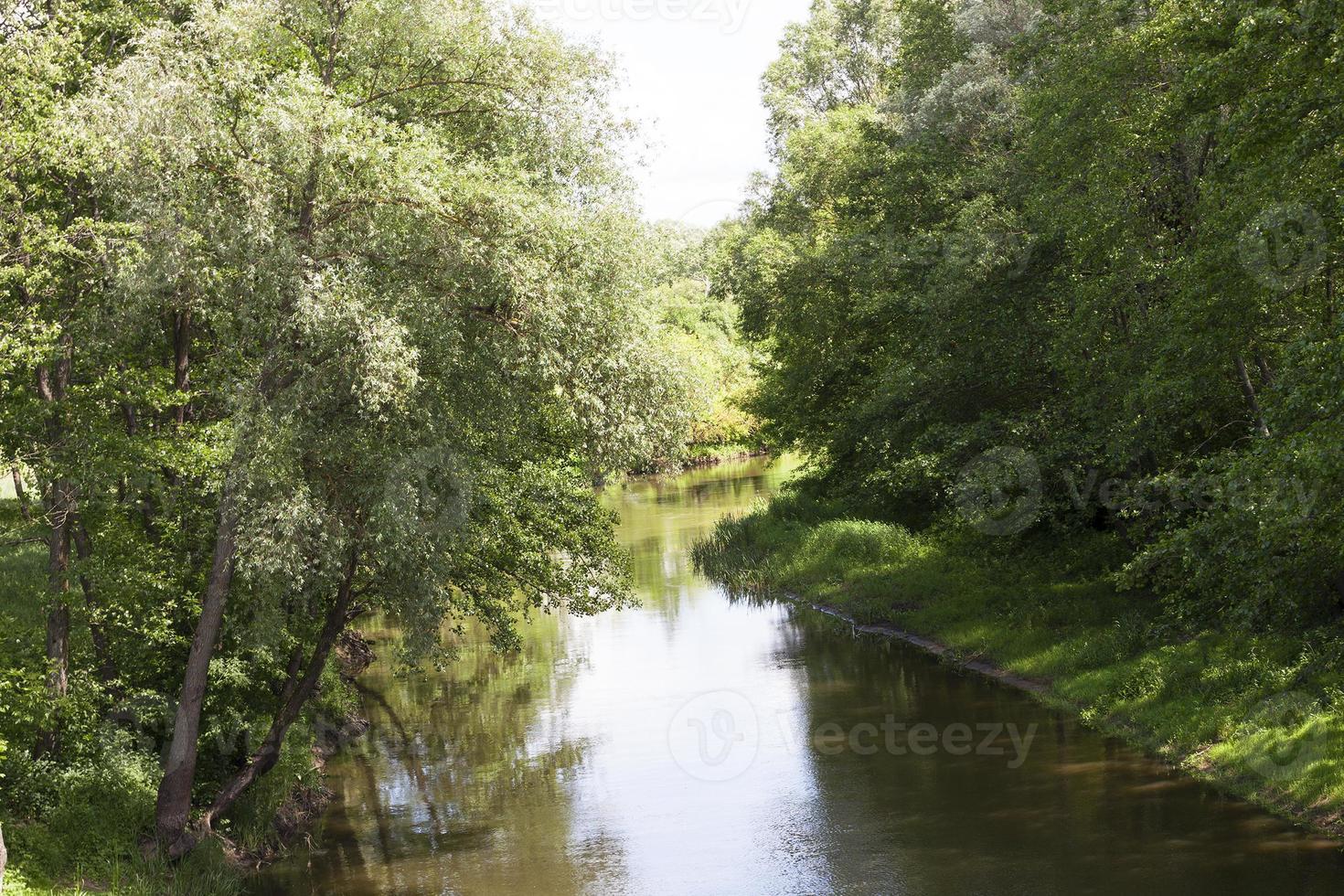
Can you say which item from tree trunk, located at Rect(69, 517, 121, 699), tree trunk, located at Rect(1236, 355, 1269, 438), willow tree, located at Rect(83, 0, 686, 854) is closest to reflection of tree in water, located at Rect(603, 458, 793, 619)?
willow tree, located at Rect(83, 0, 686, 854)

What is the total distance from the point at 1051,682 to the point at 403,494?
12591 millimetres

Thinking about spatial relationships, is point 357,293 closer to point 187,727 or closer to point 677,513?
point 187,727

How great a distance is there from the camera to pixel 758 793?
17641 millimetres

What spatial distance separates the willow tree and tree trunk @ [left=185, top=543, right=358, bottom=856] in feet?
0.13

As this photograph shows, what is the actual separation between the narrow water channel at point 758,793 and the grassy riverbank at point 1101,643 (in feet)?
2.10

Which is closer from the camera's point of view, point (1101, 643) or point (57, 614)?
point (57, 614)

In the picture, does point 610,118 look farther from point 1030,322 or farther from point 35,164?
point 1030,322

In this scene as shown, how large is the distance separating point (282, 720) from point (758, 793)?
692cm

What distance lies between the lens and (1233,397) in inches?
696

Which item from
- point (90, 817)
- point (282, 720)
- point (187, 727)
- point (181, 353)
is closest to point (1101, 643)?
point (282, 720)

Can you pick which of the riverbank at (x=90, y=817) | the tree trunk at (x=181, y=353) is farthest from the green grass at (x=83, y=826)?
the tree trunk at (x=181, y=353)

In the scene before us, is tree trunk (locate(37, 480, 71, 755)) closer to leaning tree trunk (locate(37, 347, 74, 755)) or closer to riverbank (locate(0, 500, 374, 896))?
leaning tree trunk (locate(37, 347, 74, 755))

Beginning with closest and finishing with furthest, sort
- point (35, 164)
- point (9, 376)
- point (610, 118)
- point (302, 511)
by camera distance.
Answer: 1. point (302, 511)
2. point (35, 164)
3. point (9, 376)
4. point (610, 118)

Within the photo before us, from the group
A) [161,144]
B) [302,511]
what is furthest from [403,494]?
[161,144]
